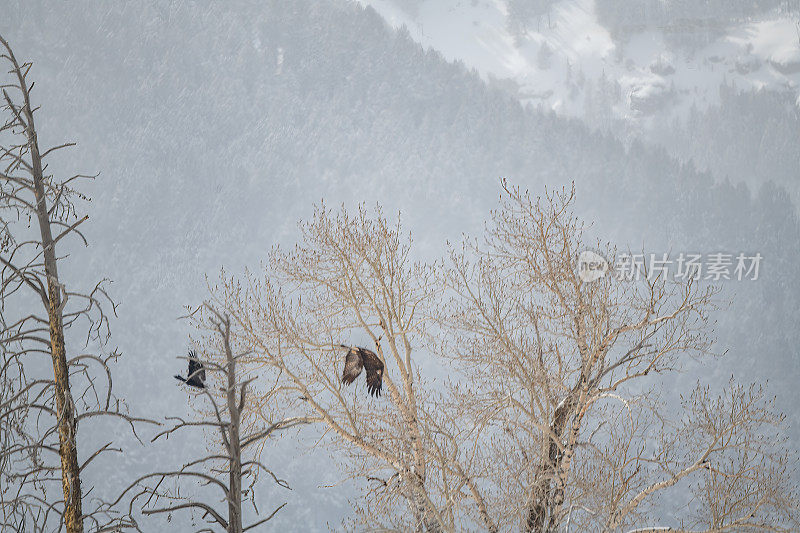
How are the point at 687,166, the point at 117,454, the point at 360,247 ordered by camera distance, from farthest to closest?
the point at 687,166 < the point at 117,454 < the point at 360,247

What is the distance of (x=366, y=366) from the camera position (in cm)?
861

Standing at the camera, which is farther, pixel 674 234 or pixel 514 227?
pixel 674 234

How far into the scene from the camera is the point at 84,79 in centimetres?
12400

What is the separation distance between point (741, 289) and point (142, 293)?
67.8 m

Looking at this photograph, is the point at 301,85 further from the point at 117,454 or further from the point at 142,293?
the point at 117,454

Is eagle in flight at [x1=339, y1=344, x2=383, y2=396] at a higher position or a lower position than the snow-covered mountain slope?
lower

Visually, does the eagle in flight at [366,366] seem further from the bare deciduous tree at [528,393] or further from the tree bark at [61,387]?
the tree bark at [61,387]

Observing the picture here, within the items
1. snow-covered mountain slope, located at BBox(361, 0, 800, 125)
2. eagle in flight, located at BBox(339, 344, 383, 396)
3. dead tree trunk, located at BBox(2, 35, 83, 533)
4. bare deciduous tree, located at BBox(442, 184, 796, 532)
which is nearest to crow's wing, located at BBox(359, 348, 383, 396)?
eagle in flight, located at BBox(339, 344, 383, 396)

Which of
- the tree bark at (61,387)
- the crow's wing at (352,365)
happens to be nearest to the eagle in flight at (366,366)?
the crow's wing at (352,365)

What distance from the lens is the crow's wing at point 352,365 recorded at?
855 centimetres

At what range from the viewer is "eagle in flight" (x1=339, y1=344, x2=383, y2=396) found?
8586 millimetres

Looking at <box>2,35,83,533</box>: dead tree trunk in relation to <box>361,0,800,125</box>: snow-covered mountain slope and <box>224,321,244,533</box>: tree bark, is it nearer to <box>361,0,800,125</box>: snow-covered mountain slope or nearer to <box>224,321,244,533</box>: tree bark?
<box>224,321,244,533</box>: tree bark

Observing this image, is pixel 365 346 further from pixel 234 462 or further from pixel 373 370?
pixel 234 462

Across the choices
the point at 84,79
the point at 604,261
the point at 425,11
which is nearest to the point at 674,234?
the point at 604,261
